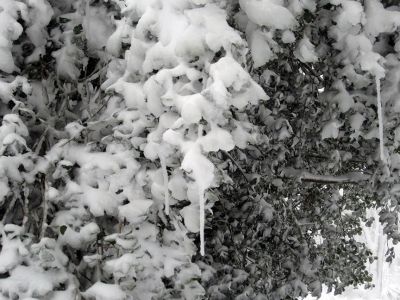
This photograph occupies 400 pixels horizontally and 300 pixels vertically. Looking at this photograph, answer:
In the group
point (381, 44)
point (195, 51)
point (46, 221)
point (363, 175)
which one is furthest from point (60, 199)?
point (363, 175)

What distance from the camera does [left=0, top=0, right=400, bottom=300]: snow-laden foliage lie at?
1686mm

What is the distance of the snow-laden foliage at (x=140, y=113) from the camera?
5.53 ft

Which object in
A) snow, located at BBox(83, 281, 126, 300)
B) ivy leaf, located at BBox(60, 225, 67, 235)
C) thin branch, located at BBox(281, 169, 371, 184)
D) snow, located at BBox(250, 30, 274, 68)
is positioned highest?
snow, located at BBox(250, 30, 274, 68)

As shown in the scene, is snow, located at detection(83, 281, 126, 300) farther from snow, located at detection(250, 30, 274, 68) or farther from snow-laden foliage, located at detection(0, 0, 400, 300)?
snow, located at detection(250, 30, 274, 68)

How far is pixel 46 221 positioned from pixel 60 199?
0.10m

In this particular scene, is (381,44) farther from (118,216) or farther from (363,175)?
(363,175)

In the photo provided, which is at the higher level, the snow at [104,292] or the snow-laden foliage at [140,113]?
the snow-laden foliage at [140,113]

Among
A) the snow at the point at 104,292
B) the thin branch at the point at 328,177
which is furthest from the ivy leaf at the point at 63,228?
the thin branch at the point at 328,177

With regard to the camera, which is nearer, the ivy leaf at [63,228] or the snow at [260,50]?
the snow at [260,50]

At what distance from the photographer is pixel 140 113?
1962 mm

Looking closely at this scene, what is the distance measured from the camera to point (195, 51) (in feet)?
5.51

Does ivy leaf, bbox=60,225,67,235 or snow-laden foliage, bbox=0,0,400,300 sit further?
ivy leaf, bbox=60,225,67,235

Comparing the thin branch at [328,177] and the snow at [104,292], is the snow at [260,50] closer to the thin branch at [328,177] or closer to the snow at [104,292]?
the snow at [104,292]

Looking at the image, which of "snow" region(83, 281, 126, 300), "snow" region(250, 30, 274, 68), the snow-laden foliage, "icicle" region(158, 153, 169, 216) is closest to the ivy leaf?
the snow-laden foliage
